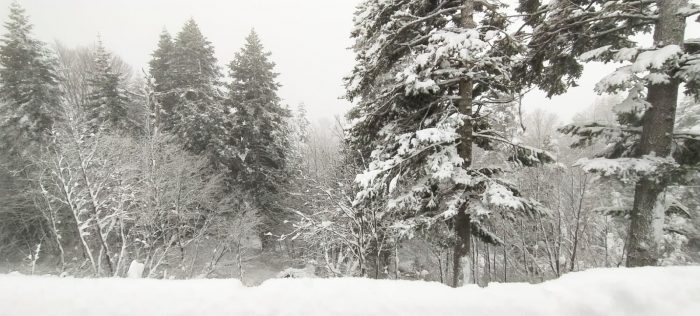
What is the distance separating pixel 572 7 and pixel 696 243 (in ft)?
70.9

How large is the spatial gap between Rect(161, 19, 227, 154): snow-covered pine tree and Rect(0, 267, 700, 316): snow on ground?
1763 centimetres

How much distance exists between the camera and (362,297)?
226 cm

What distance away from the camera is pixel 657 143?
4996 millimetres

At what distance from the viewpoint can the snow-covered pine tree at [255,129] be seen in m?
19.8

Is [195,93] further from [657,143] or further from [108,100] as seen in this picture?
[657,143]

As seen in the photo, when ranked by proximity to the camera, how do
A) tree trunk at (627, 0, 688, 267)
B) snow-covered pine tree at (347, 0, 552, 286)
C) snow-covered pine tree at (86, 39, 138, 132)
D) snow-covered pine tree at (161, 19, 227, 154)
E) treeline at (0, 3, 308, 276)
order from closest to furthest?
tree trunk at (627, 0, 688, 267) < snow-covered pine tree at (347, 0, 552, 286) < treeline at (0, 3, 308, 276) < snow-covered pine tree at (161, 19, 227, 154) < snow-covered pine tree at (86, 39, 138, 132)

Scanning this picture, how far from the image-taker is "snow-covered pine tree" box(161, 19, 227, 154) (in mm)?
18938

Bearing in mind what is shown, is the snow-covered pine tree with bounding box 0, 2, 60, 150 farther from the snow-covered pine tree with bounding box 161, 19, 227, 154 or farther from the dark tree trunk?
the dark tree trunk

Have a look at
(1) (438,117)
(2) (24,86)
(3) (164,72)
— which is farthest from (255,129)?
(1) (438,117)

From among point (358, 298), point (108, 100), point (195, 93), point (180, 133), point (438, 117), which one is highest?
point (195, 93)

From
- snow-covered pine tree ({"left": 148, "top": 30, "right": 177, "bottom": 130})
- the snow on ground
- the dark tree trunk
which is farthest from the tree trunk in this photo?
snow-covered pine tree ({"left": 148, "top": 30, "right": 177, "bottom": 130})

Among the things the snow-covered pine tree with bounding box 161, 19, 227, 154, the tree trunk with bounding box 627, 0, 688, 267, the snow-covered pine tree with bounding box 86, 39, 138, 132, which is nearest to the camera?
the tree trunk with bounding box 627, 0, 688, 267

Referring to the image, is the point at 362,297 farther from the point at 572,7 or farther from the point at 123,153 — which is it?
the point at 123,153

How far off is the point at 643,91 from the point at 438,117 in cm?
327
